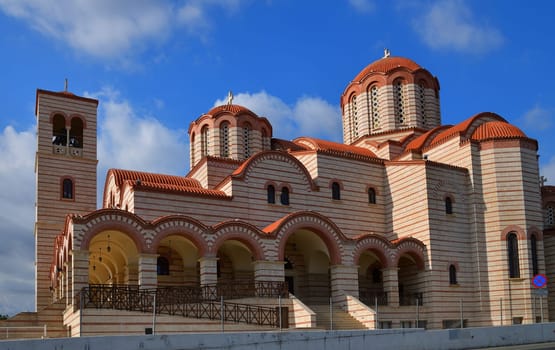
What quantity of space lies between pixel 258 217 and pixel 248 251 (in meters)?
1.63

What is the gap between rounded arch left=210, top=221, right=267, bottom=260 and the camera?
26.2m

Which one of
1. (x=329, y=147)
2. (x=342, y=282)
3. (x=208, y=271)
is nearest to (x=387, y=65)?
(x=329, y=147)

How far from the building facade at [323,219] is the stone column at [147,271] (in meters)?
0.04

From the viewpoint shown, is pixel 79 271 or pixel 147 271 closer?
pixel 79 271

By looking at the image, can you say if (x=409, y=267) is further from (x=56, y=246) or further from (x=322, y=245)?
(x=56, y=246)

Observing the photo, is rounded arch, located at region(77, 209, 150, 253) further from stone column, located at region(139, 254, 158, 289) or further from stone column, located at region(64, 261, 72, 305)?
stone column, located at region(64, 261, 72, 305)

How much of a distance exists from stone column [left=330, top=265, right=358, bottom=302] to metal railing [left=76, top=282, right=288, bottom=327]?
2895 mm

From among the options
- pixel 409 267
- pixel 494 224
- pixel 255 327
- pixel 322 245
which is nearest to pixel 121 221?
pixel 255 327

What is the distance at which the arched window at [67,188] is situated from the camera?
3297 cm

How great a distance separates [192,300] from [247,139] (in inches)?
488

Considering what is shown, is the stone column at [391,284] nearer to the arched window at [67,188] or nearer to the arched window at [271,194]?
the arched window at [271,194]

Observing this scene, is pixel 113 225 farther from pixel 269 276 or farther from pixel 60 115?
pixel 60 115

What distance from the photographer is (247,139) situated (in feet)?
114

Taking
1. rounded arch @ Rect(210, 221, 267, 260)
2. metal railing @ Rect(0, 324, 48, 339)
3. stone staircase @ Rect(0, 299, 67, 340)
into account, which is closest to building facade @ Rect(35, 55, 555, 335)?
rounded arch @ Rect(210, 221, 267, 260)
